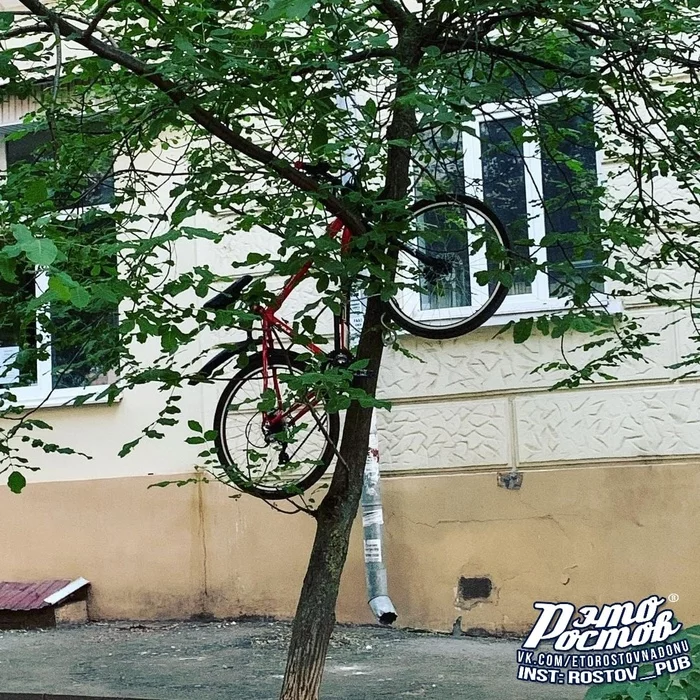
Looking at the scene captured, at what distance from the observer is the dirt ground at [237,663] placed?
5648 millimetres

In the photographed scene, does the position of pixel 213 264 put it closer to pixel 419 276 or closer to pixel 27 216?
pixel 419 276

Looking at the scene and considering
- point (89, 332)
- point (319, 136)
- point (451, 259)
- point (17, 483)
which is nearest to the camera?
point (17, 483)

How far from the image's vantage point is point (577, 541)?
7.07 meters

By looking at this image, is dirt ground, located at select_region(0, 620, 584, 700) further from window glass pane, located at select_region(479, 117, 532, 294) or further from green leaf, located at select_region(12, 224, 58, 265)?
green leaf, located at select_region(12, 224, 58, 265)

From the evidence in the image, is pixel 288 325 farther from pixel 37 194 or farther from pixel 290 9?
pixel 290 9

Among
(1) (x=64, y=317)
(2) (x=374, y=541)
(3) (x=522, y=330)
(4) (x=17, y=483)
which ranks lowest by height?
(2) (x=374, y=541)

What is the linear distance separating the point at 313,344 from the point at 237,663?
8.30 ft

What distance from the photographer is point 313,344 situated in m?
4.75

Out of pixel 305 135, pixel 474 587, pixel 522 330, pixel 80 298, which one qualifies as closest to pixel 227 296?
pixel 305 135

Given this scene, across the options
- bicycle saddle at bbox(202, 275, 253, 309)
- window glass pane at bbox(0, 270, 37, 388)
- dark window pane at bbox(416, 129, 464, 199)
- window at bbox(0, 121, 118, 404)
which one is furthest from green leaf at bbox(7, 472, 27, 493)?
dark window pane at bbox(416, 129, 464, 199)

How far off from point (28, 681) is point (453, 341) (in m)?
3.34


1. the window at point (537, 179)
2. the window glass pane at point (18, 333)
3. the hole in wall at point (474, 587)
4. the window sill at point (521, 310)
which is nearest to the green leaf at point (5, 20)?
the window glass pane at point (18, 333)

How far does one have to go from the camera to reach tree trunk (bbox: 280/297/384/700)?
178 inches

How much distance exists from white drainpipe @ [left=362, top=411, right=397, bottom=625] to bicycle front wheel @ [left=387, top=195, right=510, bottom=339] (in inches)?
62.3
